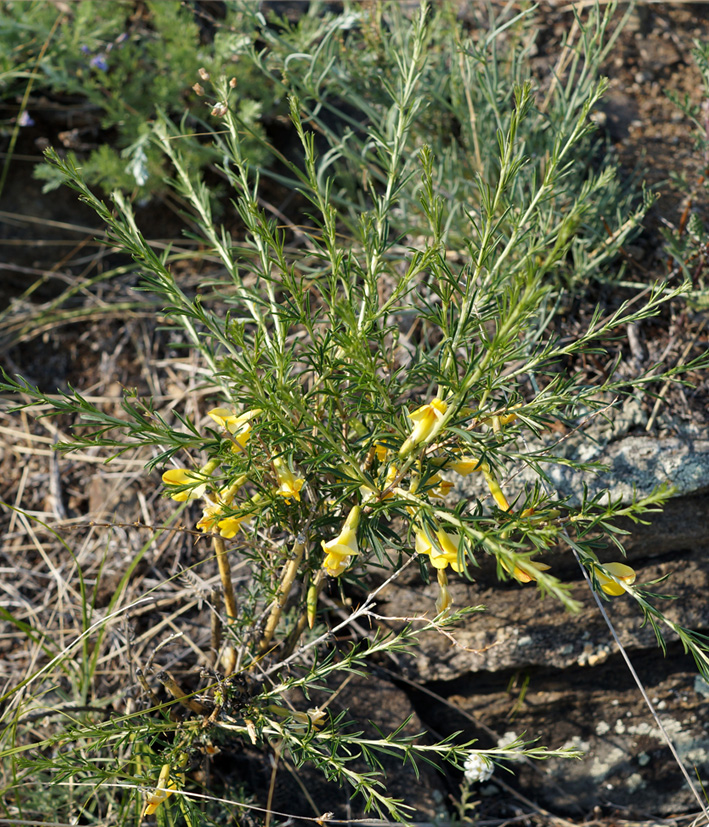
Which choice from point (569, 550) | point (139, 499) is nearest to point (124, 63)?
point (139, 499)

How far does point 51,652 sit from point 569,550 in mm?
1656

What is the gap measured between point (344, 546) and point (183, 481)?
373mm

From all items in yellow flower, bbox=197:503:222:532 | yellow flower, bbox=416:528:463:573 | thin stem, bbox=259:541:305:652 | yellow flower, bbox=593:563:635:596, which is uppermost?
yellow flower, bbox=416:528:463:573

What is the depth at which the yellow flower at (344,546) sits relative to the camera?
1.23 meters

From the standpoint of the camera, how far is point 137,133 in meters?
2.73

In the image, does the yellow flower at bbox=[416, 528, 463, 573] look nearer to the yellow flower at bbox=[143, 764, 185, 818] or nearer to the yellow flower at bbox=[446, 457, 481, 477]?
the yellow flower at bbox=[446, 457, 481, 477]

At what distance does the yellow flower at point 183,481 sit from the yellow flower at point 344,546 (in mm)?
277

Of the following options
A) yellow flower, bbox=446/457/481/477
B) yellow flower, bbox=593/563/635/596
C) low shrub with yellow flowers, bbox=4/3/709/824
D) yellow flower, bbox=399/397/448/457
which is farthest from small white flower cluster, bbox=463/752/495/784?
yellow flower, bbox=399/397/448/457

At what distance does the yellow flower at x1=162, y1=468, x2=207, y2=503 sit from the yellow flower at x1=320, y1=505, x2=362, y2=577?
0.91 feet

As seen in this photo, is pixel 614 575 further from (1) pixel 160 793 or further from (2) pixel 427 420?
(1) pixel 160 793

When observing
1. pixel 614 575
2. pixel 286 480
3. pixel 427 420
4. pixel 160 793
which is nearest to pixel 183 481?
pixel 286 480

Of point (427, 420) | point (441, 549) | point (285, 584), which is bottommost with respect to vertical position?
point (285, 584)

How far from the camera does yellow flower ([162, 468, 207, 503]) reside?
4.26 feet

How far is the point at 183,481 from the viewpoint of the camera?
137 cm
